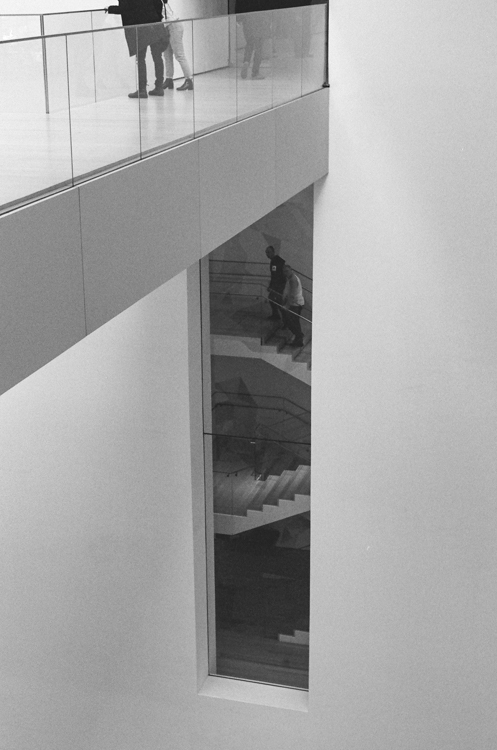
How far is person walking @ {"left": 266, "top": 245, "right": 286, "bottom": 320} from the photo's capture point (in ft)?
34.6

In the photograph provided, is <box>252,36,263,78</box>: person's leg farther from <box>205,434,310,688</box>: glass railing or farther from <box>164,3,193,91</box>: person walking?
<box>205,434,310,688</box>: glass railing

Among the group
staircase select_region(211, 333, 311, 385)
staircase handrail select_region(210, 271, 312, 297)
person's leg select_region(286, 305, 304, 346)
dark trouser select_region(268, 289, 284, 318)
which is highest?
staircase handrail select_region(210, 271, 312, 297)

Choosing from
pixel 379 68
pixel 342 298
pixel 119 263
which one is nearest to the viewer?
pixel 119 263

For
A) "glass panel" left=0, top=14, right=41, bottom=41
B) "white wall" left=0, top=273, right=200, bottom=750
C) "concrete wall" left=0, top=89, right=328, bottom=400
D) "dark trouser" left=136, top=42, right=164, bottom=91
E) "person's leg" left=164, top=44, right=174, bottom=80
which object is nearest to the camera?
"concrete wall" left=0, top=89, right=328, bottom=400

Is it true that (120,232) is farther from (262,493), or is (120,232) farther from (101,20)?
(262,493)

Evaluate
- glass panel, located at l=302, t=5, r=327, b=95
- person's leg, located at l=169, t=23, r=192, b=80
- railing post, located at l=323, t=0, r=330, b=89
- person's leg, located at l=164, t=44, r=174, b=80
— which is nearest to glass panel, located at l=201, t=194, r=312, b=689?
railing post, located at l=323, t=0, r=330, b=89

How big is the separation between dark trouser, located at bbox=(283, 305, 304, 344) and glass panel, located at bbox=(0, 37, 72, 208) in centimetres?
582

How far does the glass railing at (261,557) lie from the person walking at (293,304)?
1274 millimetres

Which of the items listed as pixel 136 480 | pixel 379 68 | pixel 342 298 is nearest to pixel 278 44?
pixel 379 68

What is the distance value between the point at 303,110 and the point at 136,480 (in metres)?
4.77

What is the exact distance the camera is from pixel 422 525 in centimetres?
1043

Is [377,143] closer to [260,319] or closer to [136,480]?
[260,319]

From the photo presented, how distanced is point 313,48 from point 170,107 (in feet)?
11.1

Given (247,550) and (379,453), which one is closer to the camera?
(379,453)
